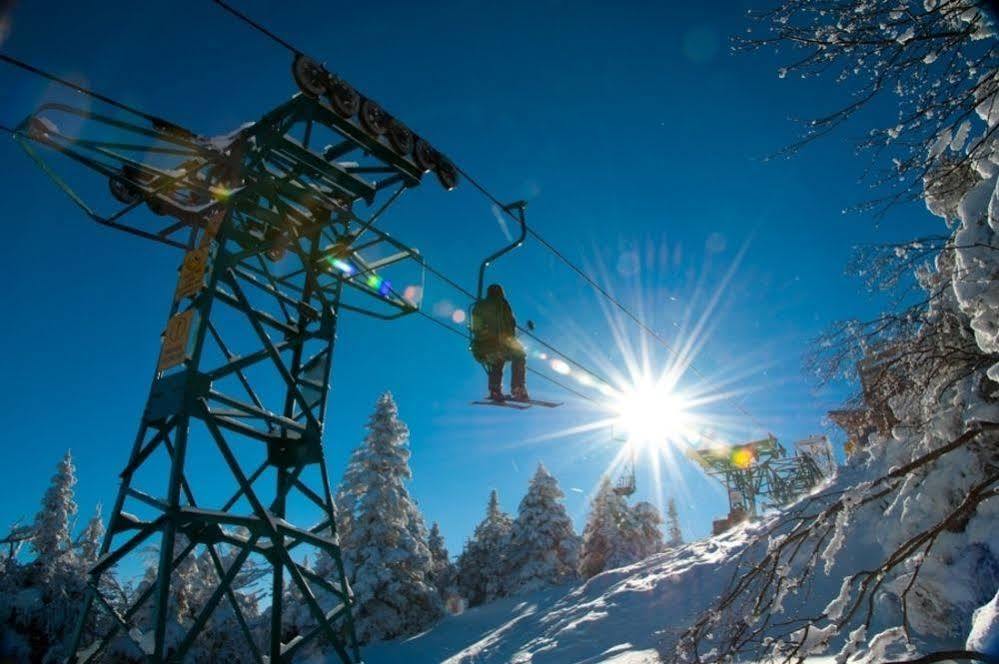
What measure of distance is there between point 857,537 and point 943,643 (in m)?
11.5

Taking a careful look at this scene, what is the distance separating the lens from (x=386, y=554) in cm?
2988

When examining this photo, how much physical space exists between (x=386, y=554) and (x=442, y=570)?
769 inches

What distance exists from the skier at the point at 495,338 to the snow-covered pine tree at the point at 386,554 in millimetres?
23064

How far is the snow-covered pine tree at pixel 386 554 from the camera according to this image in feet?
94.5

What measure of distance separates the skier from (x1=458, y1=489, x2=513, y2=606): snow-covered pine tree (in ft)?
114

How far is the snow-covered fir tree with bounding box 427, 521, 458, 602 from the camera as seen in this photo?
45.8 meters

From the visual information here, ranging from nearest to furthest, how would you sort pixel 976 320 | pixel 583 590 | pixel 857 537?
pixel 976 320, pixel 857 537, pixel 583 590

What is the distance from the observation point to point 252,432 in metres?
6.60

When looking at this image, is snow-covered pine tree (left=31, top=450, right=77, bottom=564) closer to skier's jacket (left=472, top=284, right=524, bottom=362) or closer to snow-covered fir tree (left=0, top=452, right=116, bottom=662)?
snow-covered fir tree (left=0, top=452, right=116, bottom=662)

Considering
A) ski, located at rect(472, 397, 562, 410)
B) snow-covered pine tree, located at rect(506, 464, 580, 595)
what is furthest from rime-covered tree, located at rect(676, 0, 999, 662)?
snow-covered pine tree, located at rect(506, 464, 580, 595)

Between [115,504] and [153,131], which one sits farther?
[153,131]

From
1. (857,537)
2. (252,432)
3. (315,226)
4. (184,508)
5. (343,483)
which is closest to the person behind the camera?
(184,508)

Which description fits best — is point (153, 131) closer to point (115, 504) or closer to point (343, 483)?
point (115, 504)

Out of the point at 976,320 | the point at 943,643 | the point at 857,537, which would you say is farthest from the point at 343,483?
the point at 976,320
